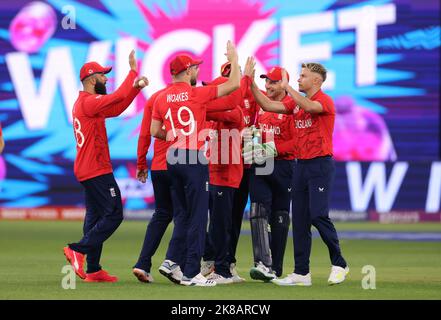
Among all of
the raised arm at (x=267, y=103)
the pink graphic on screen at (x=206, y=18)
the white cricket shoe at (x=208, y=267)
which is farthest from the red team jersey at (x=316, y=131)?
the pink graphic on screen at (x=206, y=18)

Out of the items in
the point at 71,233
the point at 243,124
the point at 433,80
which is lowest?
the point at 71,233

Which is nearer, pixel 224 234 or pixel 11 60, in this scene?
pixel 224 234

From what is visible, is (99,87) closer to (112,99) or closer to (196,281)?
(112,99)

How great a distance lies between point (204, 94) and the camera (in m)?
11.1

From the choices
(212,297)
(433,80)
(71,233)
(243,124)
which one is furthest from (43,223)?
(212,297)

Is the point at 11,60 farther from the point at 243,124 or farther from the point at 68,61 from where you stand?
the point at 243,124

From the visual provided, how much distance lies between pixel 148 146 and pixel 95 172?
719 millimetres

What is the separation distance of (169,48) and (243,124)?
13.0 meters

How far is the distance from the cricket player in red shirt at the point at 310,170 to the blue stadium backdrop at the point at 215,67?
42.7 ft

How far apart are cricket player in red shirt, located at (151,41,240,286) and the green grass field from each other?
18.7 inches

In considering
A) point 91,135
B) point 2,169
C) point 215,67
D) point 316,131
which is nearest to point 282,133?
point 316,131

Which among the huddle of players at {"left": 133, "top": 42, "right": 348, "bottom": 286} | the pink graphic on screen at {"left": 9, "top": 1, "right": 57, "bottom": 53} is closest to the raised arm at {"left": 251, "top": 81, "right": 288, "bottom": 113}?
the huddle of players at {"left": 133, "top": 42, "right": 348, "bottom": 286}

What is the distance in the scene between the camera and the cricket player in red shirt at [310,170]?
11359mm

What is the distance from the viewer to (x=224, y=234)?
11938mm
